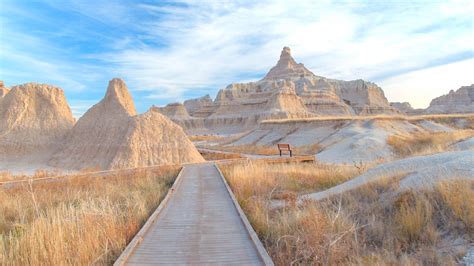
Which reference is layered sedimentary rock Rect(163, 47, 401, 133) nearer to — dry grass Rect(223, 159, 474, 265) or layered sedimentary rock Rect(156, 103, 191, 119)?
layered sedimentary rock Rect(156, 103, 191, 119)

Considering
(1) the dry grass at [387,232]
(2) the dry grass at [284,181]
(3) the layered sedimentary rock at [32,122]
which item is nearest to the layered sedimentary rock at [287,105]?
(3) the layered sedimentary rock at [32,122]

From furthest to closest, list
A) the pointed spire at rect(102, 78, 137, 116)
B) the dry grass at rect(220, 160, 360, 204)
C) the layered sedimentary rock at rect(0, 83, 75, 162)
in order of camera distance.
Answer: the pointed spire at rect(102, 78, 137, 116) < the layered sedimentary rock at rect(0, 83, 75, 162) < the dry grass at rect(220, 160, 360, 204)

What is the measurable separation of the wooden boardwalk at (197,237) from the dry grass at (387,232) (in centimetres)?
44

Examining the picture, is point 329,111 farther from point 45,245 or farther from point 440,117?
point 45,245

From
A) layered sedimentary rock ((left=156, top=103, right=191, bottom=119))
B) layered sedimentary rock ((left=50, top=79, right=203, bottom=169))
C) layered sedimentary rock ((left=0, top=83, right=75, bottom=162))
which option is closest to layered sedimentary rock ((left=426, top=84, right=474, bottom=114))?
layered sedimentary rock ((left=156, top=103, right=191, bottom=119))

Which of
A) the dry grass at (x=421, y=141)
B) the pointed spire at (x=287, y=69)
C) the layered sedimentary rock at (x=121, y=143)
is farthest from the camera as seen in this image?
the pointed spire at (x=287, y=69)

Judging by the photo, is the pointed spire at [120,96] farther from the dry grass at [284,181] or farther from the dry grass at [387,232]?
the dry grass at [387,232]

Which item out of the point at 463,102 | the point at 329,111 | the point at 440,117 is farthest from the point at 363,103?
the point at 440,117

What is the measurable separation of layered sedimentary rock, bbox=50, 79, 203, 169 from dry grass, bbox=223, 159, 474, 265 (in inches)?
556

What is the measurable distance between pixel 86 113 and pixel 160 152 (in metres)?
7.07

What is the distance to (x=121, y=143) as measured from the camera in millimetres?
20172

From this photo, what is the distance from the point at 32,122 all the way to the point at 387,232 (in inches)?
985

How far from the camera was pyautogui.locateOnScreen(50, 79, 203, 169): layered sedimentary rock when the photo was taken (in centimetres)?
1996

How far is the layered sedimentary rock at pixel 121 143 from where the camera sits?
19961mm
